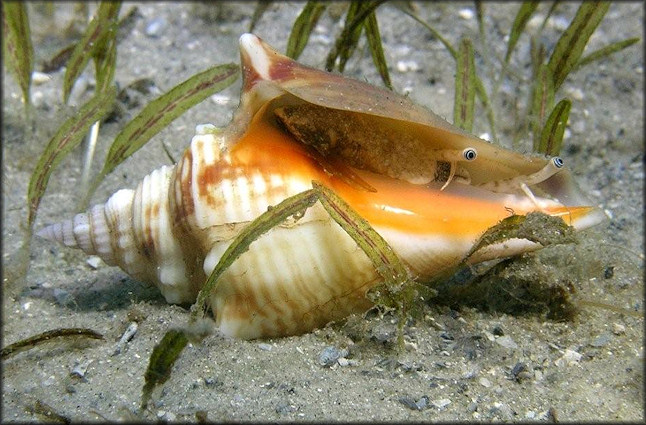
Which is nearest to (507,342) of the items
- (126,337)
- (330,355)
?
(330,355)

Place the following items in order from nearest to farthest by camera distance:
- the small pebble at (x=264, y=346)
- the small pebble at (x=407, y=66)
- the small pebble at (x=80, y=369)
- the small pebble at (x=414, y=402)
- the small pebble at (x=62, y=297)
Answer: the small pebble at (x=414, y=402)
the small pebble at (x=80, y=369)
the small pebble at (x=264, y=346)
the small pebble at (x=62, y=297)
the small pebble at (x=407, y=66)

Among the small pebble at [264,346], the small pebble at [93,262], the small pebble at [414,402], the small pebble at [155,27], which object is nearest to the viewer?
the small pebble at [414,402]

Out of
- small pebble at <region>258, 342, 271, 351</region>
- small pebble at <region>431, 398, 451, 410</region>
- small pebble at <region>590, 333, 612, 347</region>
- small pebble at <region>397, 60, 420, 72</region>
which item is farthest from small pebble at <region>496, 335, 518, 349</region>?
small pebble at <region>397, 60, 420, 72</region>

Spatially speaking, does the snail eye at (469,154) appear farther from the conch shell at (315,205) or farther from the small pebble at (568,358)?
the small pebble at (568,358)

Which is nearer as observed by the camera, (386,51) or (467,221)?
(467,221)

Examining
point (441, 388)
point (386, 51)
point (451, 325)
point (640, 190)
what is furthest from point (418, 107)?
point (386, 51)

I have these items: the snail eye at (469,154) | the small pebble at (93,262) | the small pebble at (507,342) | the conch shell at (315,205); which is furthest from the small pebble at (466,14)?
the small pebble at (93,262)

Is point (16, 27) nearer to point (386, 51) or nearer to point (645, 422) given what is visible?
point (386, 51)

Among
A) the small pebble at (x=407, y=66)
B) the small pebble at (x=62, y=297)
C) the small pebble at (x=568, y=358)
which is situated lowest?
the small pebble at (x=568, y=358)
